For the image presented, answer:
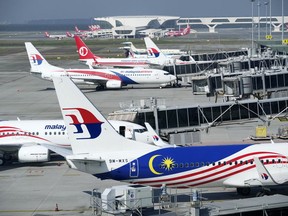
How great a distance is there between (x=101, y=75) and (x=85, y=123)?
2487 inches

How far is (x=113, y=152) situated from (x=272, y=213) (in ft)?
34.6

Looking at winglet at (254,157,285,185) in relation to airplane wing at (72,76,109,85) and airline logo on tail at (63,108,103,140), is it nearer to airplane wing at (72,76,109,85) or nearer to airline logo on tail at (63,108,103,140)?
airline logo on tail at (63,108,103,140)

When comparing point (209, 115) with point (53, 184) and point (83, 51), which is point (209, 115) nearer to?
point (53, 184)

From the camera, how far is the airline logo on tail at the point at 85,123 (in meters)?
37.9

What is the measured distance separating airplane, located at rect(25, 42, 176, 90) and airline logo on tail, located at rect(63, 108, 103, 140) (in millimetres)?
60999

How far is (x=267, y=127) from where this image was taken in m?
49.7

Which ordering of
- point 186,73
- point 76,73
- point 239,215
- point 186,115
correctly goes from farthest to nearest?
point 186,73, point 76,73, point 186,115, point 239,215

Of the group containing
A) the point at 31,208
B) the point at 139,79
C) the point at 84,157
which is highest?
the point at 139,79

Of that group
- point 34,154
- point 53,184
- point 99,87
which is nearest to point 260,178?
point 53,184

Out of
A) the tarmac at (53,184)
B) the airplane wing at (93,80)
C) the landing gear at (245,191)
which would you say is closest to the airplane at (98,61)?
the airplane wing at (93,80)

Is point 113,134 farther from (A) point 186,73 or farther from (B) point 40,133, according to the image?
(A) point 186,73

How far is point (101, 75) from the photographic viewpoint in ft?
331

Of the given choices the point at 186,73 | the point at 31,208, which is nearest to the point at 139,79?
the point at 186,73

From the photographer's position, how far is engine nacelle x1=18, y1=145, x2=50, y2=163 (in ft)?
166
